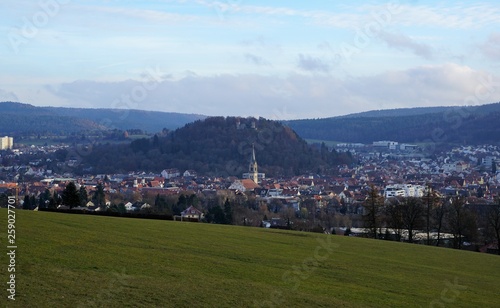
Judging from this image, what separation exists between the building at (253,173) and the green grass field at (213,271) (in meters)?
112

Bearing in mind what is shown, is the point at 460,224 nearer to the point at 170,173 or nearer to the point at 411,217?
the point at 411,217

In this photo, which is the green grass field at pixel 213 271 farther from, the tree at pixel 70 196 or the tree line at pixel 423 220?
the tree line at pixel 423 220

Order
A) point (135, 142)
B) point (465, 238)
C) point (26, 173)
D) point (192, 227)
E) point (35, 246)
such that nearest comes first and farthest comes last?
1. point (35, 246)
2. point (192, 227)
3. point (465, 238)
4. point (26, 173)
5. point (135, 142)

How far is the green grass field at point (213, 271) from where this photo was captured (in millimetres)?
17438

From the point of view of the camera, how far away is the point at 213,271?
73.2 feet

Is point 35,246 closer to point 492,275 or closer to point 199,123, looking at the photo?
point 492,275

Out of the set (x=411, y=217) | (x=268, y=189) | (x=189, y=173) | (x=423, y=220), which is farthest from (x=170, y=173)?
(x=411, y=217)

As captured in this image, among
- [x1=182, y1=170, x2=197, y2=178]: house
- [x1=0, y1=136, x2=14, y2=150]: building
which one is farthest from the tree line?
[x1=0, y1=136, x2=14, y2=150]: building

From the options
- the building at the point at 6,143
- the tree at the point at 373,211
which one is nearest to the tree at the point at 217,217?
the tree at the point at 373,211

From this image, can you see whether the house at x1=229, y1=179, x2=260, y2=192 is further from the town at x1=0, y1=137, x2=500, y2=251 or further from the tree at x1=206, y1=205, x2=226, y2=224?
the tree at x1=206, y1=205, x2=226, y2=224

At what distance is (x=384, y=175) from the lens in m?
153

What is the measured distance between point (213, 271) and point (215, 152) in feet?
463

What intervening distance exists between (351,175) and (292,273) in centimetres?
13520

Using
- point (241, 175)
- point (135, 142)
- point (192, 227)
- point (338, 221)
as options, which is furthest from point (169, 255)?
point (135, 142)
